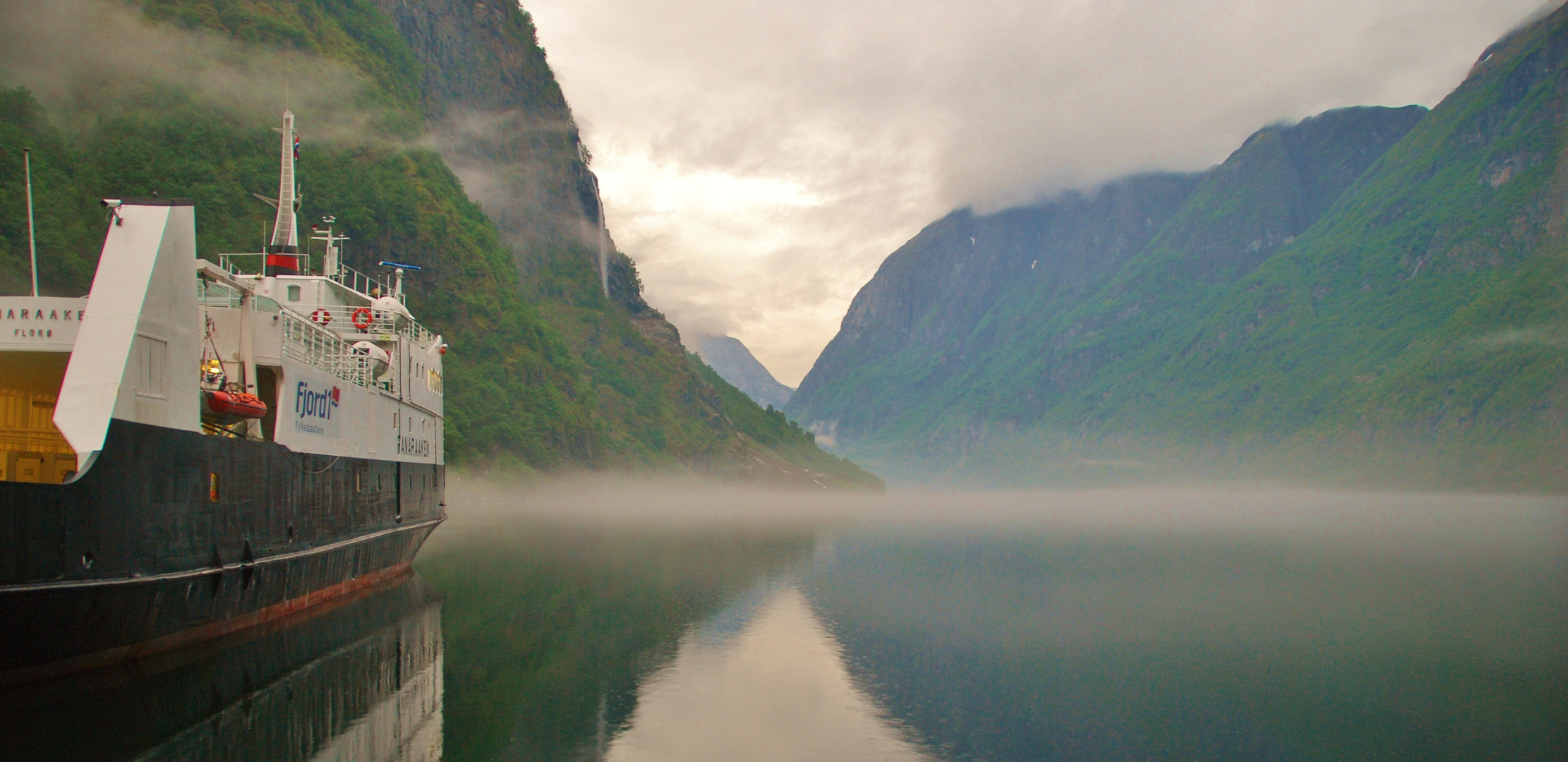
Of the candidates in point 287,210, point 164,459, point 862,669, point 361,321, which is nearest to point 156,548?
point 164,459

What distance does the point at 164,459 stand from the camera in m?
22.4

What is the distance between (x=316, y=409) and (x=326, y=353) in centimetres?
364

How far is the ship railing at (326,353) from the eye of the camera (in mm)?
30188

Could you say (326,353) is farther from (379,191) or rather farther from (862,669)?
(379,191)

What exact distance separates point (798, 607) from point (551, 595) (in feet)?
34.4

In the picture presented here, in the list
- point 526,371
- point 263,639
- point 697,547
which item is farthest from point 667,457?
point 263,639

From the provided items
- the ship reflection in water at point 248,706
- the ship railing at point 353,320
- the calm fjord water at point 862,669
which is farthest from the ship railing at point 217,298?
the calm fjord water at point 862,669

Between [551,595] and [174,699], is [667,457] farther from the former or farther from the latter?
[174,699]

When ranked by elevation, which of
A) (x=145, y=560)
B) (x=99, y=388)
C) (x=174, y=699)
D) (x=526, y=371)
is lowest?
(x=174, y=699)

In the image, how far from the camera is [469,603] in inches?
1497

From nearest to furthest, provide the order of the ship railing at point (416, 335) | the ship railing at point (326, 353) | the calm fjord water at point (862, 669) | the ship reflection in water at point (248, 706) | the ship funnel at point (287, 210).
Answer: the ship reflection in water at point (248, 706) < the calm fjord water at point (862, 669) < the ship railing at point (326, 353) < the ship funnel at point (287, 210) < the ship railing at point (416, 335)

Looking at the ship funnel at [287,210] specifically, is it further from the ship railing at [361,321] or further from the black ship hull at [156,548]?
the black ship hull at [156,548]

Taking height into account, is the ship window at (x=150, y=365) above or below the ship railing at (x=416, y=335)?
below

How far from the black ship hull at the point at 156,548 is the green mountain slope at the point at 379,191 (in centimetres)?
5241
